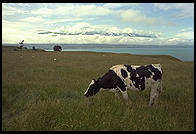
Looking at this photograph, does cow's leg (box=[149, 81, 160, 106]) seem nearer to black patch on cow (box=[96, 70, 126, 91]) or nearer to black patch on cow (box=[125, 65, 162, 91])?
black patch on cow (box=[125, 65, 162, 91])

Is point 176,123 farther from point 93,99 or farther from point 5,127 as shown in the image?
point 5,127

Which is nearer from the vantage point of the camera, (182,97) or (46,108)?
(46,108)

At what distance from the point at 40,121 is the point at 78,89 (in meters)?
5.10

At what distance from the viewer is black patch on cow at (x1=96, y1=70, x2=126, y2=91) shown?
34.3ft

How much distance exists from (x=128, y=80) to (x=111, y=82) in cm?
77

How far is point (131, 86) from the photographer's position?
1052 cm

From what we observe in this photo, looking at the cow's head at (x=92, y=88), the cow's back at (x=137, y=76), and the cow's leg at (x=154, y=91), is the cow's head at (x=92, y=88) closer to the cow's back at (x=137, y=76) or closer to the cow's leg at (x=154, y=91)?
the cow's back at (x=137, y=76)

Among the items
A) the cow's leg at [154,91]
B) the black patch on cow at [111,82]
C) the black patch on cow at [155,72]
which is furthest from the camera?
the black patch on cow at [155,72]

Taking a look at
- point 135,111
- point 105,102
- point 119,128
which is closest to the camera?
point 119,128

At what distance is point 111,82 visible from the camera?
10656mm

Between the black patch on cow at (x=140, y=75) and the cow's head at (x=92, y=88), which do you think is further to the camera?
the cow's head at (x=92, y=88)

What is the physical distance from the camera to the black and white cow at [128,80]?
10469 mm

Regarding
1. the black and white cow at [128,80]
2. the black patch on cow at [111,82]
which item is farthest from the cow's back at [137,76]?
the black patch on cow at [111,82]

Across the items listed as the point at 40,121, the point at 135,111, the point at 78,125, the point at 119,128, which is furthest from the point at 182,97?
the point at 40,121
